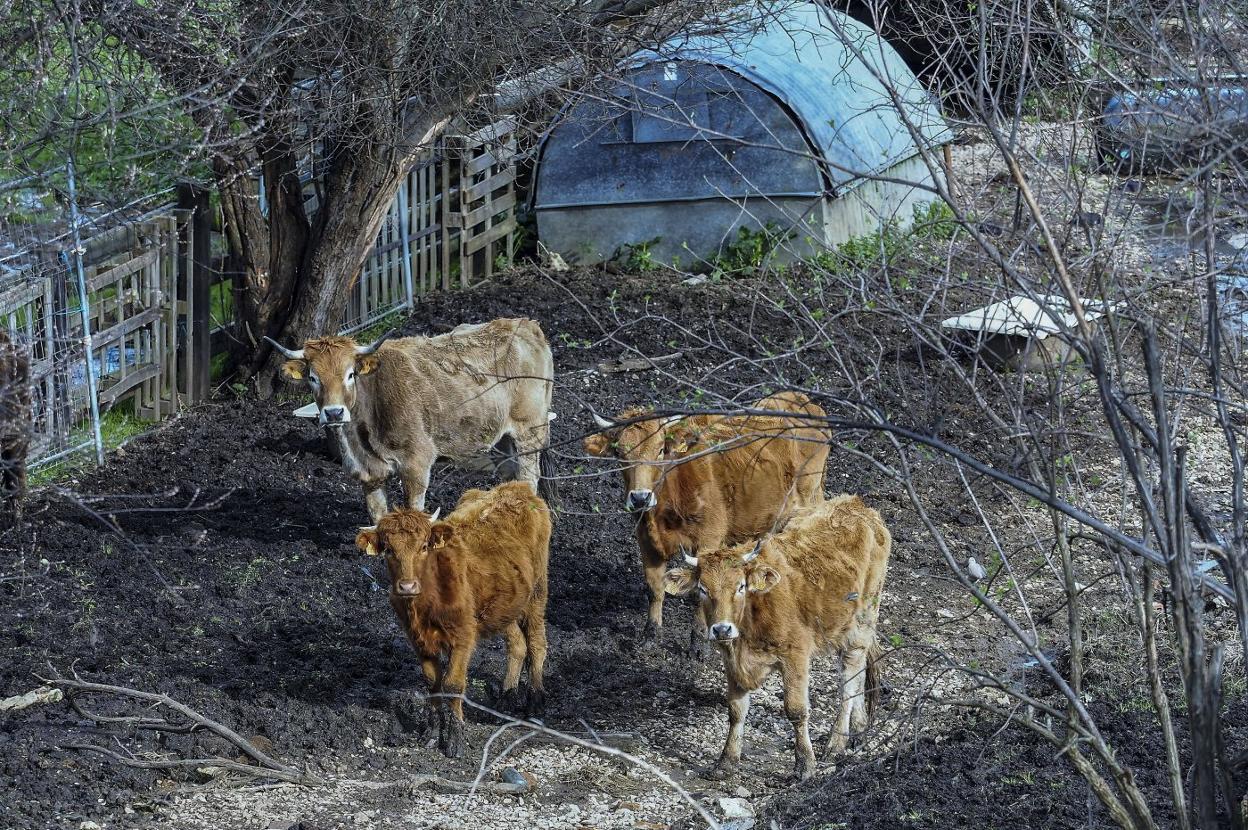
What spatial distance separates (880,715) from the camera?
28.2 ft

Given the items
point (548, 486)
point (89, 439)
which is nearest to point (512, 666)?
point (548, 486)

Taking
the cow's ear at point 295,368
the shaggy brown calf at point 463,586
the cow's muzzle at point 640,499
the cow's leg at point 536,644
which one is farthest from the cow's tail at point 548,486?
the cow's leg at point 536,644

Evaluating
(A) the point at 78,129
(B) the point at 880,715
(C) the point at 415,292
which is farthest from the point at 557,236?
(B) the point at 880,715

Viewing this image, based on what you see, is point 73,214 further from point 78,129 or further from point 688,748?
point 688,748

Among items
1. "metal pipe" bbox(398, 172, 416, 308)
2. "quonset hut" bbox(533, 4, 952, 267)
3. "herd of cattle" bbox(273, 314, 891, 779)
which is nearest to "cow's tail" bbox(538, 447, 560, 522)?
"herd of cattle" bbox(273, 314, 891, 779)

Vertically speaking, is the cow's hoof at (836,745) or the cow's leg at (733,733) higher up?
the cow's leg at (733,733)

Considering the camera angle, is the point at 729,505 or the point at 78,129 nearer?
the point at 78,129

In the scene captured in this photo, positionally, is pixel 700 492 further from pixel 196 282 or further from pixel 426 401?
pixel 196 282

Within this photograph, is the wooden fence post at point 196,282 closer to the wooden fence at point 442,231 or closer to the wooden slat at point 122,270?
the wooden slat at point 122,270

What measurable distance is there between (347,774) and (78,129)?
421cm

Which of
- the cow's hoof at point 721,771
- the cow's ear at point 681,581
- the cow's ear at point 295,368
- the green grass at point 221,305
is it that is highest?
the cow's ear at point 295,368

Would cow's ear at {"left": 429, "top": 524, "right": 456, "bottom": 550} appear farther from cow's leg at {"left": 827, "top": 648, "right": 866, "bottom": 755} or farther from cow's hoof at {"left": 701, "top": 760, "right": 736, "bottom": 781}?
cow's leg at {"left": 827, "top": 648, "right": 866, "bottom": 755}

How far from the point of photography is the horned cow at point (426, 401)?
10.4m

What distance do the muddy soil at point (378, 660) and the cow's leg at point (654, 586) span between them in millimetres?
98
